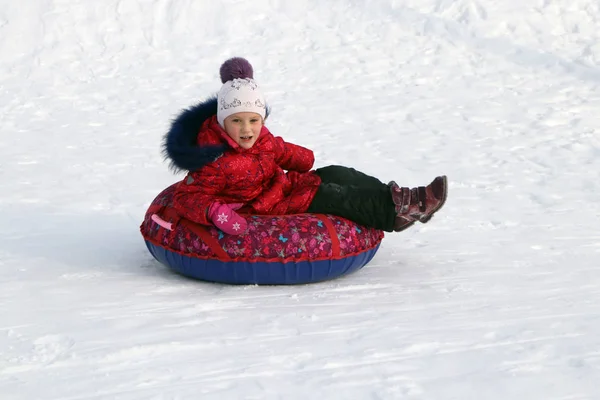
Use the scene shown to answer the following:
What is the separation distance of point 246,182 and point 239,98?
39 centimetres

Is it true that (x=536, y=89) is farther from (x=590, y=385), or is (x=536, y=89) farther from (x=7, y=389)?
(x=7, y=389)

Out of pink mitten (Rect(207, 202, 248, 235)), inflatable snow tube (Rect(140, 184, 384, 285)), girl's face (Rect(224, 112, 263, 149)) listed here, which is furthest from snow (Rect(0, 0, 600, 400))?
girl's face (Rect(224, 112, 263, 149))

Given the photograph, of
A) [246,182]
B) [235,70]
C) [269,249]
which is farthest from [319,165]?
[269,249]

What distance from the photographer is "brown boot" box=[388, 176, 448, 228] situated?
4.10m

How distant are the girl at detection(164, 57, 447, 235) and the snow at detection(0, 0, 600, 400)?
339 millimetres

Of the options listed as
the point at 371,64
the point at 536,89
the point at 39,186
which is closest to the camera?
the point at 39,186

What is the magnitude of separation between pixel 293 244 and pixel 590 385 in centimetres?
155

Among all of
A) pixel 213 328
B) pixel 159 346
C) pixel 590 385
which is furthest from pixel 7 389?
pixel 590 385

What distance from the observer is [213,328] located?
3.47 metres

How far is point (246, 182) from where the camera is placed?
4.16m

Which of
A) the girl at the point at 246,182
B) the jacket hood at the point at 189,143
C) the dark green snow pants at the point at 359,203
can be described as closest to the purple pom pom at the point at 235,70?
the girl at the point at 246,182

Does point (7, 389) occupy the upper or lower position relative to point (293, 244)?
lower

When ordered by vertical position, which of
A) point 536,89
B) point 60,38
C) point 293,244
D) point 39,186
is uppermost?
point 60,38

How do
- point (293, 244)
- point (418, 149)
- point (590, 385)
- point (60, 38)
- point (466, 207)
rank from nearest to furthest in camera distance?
point (590, 385)
point (293, 244)
point (466, 207)
point (418, 149)
point (60, 38)
